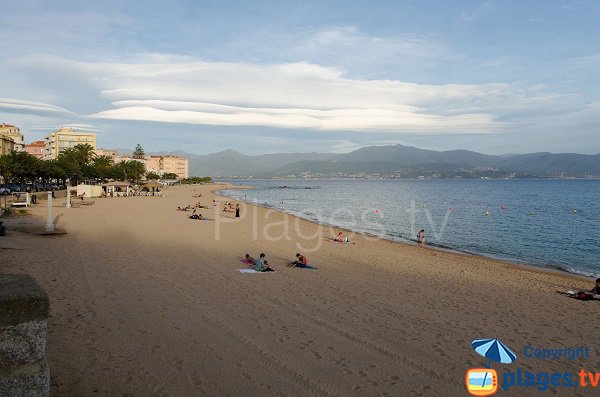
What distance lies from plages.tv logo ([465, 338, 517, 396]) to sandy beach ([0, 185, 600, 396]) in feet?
0.66

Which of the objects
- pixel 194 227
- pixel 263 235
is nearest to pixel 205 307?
pixel 263 235

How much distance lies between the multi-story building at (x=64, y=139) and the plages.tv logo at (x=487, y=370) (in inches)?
5087

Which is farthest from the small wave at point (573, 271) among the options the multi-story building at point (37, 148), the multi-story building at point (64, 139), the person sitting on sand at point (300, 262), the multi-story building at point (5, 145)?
the multi-story building at point (37, 148)

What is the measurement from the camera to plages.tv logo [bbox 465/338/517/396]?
5363 millimetres

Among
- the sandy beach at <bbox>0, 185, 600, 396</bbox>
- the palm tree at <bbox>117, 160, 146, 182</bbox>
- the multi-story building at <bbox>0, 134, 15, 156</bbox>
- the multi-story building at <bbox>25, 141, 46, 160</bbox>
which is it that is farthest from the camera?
the multi-story building at <bbox>25, 141, 46, 160</bbox>

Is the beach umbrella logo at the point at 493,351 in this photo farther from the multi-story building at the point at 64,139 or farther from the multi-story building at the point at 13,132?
the multi-story building at the point at 64,139

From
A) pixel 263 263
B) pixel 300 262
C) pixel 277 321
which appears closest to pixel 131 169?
pixel 300 262

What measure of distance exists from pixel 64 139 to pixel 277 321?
132 m

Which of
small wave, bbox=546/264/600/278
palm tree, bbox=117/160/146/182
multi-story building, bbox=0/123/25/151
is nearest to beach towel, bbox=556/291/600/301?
small wave, bbox=546/264/600/278

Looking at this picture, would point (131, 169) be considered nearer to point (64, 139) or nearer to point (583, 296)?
point (64, 139)

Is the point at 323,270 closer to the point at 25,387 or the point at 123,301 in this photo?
the point at 123,301

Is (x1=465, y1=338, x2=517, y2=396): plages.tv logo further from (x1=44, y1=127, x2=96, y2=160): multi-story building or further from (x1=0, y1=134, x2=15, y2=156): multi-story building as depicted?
(x1=44, y1=127, x2=96, y2=160): multi-story building

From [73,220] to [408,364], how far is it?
24.0 meters

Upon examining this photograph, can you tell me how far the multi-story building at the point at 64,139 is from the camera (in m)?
120
